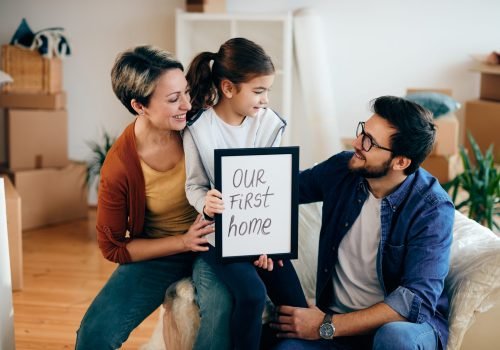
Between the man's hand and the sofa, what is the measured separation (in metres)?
0.25

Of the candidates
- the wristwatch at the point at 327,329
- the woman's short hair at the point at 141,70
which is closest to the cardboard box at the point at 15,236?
the woman's short hair at the point at 141,70

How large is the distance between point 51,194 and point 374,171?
2.98 m

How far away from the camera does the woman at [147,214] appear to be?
2127mm

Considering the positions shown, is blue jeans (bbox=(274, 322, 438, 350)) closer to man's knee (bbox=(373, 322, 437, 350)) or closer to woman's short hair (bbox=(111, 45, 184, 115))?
man's knee (bbox=(373, 322, 437, 350))

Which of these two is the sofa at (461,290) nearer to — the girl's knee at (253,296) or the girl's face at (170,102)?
the girl's knee at (253,296)

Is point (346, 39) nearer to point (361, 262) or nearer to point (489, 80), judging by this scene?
point (489, 80)

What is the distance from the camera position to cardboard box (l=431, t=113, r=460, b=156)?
151 inches

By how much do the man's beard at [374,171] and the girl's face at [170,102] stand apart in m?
0.49

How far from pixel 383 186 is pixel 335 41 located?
8.59 feet

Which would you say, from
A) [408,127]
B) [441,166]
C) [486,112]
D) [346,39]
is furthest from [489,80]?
[408,127]

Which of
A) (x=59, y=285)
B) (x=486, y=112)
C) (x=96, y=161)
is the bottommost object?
(x=59, y=285)

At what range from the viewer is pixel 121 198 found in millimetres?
2201

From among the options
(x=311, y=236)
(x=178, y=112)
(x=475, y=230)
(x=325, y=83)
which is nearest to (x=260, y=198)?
(x=178, y=112)

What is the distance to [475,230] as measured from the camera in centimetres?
232
